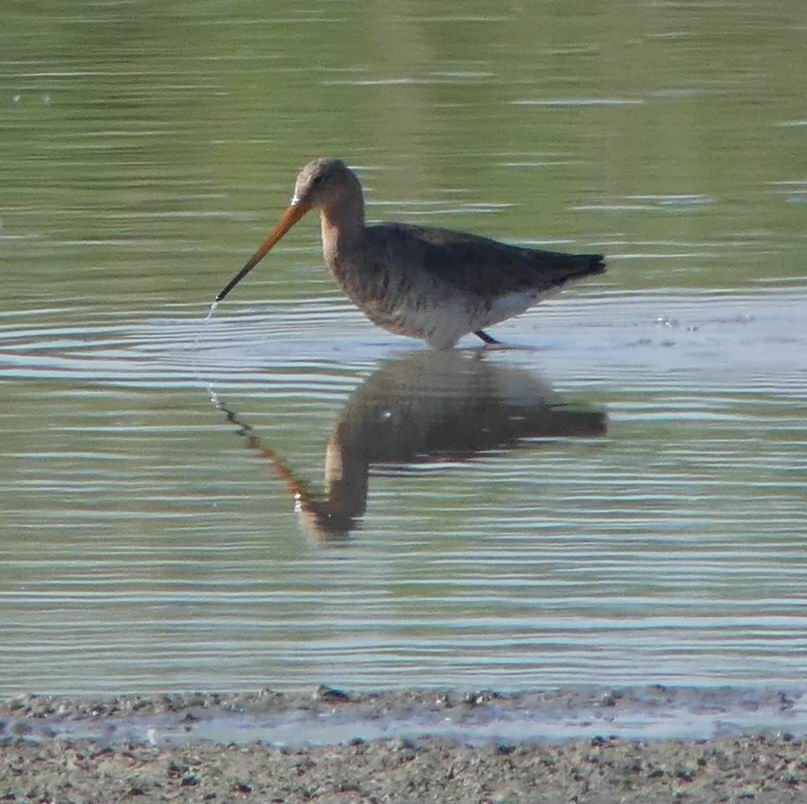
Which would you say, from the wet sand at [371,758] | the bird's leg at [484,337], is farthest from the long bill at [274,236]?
the wet sand at [371,758]

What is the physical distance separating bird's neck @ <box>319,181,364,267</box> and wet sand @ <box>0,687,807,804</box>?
19.0 ft

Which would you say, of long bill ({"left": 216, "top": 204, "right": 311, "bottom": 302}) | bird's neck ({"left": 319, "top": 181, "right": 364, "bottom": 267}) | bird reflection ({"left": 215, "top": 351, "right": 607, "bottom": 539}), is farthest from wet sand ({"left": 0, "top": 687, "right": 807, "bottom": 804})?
long bill ({"left": 216, "top": 204, "right": 311, "bottom": 302})

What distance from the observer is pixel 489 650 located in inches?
267

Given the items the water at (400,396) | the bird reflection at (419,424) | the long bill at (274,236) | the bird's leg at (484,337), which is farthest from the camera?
the long bill at (274,236)

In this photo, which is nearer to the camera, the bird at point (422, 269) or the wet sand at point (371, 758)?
the wet sand at point (371, 758)

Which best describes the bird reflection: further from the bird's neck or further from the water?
the bird's neck

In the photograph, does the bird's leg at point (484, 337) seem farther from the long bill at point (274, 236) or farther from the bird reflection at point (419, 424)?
the long bill at point (274, 236)

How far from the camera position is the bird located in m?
11.7

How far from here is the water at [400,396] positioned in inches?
275

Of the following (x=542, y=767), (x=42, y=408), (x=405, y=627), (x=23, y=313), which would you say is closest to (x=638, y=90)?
(x=23, y=313)

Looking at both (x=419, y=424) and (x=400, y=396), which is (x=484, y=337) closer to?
(x=400, y=396)

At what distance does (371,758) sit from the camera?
578 cm

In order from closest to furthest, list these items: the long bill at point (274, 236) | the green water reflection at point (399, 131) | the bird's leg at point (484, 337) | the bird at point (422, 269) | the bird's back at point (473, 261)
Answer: the bird at point (422, 269) → the bird's back at point (473, 261) → the bird's leg at point (484, 337) → the long bill at point (274, 236) → the green water reflection at point (399, 131)

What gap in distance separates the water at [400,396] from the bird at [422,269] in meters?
0.21
